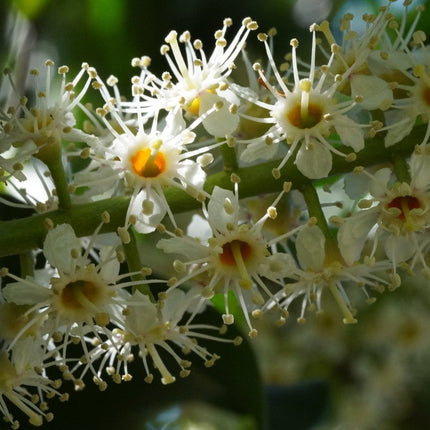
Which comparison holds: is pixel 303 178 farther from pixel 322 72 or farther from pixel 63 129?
pixel 63 129

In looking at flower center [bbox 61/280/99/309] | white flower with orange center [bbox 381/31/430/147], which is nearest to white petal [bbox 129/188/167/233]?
flower center [bbox 61/280/99/309]

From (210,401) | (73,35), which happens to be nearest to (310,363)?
(210,401)

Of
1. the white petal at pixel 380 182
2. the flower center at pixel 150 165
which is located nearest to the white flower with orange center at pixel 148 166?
the flower center at pixel 150 165

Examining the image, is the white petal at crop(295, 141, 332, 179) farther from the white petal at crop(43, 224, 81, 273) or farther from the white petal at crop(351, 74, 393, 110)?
the white petal at crop(43, 224, 81, 273)

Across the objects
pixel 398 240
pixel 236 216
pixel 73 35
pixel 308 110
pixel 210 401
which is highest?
pixel 73 35

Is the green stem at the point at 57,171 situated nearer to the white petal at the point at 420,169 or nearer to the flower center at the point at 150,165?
the flower center at the point at 150,165

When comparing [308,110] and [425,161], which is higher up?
[308,110]
